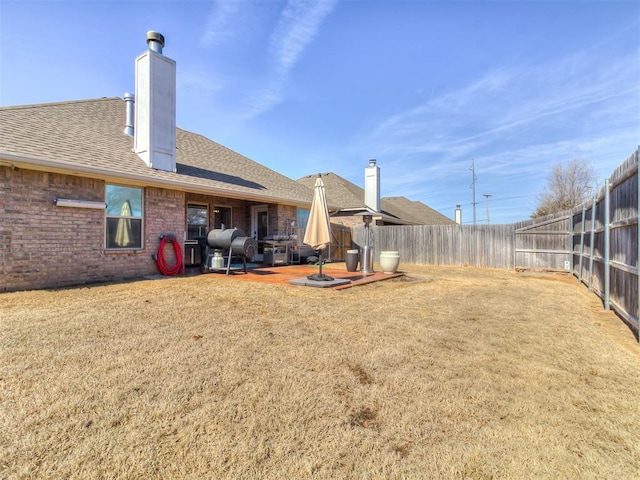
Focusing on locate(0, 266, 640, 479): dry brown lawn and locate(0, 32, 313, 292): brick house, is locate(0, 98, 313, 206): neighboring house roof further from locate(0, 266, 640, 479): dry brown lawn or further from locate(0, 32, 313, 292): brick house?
locate(0, 266, 640, 479): dry brown lawn

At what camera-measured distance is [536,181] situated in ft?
84.8

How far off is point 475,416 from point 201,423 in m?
1.93

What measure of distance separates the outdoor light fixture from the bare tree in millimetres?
27232

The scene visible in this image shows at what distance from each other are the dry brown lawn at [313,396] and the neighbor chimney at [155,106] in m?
6.09

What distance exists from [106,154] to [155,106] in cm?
213

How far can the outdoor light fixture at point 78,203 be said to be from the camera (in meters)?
7.26

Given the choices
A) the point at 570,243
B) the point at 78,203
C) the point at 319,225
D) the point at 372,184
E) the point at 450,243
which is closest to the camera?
the point at 78,203

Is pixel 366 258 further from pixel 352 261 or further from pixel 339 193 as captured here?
pixel 339 193

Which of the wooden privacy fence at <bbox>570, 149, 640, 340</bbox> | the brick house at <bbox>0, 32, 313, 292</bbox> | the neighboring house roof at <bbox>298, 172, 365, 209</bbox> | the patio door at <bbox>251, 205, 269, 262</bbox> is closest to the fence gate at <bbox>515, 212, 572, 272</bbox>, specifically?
the wooden privacy fence at <bbox>570, 149, 640, 340</bbox>

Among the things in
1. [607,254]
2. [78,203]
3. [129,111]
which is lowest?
[607,254]

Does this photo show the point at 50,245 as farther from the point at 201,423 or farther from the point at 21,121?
the point at 201,423

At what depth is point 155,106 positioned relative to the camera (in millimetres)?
9617

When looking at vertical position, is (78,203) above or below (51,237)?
above

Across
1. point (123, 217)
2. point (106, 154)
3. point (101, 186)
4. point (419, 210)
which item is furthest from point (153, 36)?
point (419, 210)
